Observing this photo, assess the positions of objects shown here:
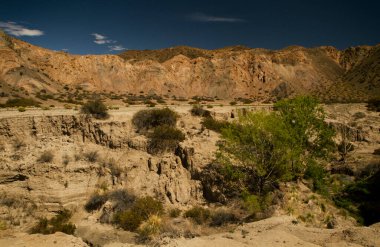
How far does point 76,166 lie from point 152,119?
7.23 m

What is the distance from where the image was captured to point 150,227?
587 inches

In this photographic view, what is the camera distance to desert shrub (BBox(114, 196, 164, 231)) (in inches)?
628

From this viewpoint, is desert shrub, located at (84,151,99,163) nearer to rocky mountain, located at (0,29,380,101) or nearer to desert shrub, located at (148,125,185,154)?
desert shrub, located at (148,125,185,154)

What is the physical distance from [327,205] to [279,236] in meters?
7.07

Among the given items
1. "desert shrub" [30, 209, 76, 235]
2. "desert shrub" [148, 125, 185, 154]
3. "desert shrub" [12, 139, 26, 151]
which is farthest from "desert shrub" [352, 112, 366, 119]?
"desert shrub" [12, 139, 26, 151]

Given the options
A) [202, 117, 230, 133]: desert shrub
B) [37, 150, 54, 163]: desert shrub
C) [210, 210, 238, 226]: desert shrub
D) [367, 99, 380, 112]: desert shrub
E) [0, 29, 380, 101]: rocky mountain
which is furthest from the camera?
[0, 29, 380, 101]: rocky mountain

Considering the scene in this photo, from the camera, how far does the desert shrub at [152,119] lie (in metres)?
24.5

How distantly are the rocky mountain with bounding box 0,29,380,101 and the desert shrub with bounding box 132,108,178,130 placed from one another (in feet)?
138

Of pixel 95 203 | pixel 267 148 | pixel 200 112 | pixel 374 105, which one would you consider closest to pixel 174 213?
pixel 95 203

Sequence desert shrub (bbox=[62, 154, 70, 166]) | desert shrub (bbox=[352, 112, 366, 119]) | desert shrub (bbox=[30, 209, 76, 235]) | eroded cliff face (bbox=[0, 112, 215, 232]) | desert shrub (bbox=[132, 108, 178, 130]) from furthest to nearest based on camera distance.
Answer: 1. desert shrub (bbox=[352, 112, 366, 119])
2. desert shrub (bbox=[132, 108, 178, 130])
3. desert shrub (bbox=[62, 154, 70, 166])
4. eroded cliff face (bbox=[0, 112, 215, 232])
5. desert shrub (bbox=[30, 209, 76, 235])

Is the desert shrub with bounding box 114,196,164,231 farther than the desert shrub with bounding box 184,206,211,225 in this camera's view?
No

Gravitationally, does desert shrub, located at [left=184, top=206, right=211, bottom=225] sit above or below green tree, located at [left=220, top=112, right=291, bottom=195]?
below

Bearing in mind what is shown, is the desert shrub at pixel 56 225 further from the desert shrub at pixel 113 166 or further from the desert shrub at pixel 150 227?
the desert shrub at pixel 113 166

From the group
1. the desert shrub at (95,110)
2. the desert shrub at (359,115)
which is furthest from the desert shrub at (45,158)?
the desert shrub at (359,115)
